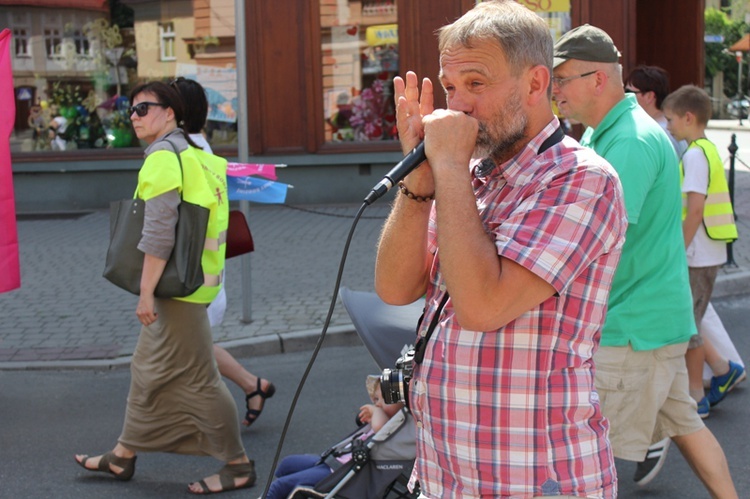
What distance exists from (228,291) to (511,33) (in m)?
7.18

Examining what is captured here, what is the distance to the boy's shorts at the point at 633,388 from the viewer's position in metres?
3.79

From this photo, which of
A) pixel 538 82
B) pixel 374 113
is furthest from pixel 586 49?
pixel 374 113

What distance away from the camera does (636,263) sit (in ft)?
12.2

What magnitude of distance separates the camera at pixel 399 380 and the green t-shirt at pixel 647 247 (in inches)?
56.9

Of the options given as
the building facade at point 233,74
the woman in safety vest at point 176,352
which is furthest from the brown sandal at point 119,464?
the building facade at point 233,74

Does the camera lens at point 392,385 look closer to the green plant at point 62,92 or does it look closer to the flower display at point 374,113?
the flower display at point 374,113

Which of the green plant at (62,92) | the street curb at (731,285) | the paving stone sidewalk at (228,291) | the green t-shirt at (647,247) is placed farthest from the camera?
the green plant at (62,92)

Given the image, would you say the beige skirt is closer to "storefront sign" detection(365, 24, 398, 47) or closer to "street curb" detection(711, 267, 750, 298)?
"street curb" detection(711, 267, 750, 298)

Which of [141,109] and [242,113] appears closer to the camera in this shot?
[141,109]

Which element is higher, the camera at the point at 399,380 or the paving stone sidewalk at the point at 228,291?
the camera at the point at 399,380

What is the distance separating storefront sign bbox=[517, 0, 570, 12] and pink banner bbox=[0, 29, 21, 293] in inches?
374

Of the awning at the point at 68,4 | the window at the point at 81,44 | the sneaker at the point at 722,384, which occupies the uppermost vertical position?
the awning at the point at 68,4

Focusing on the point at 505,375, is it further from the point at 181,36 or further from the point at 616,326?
the point at 181,36

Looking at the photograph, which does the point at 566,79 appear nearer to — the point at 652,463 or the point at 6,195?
the point at 652,463
